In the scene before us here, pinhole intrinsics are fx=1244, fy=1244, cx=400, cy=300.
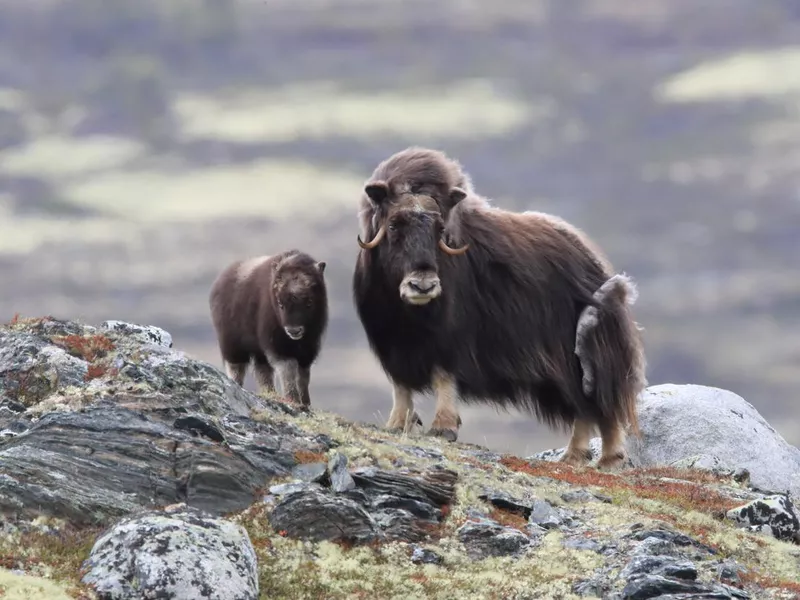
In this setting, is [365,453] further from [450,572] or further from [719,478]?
[719,478]

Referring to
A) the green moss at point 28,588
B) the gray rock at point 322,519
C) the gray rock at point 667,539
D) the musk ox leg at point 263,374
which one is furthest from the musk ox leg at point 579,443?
the green moss at point 28,588

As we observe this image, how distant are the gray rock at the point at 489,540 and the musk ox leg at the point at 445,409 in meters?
3.54

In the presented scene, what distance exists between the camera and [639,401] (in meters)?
18.0

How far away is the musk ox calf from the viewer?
59.4 feet

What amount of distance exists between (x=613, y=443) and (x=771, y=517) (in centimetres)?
332

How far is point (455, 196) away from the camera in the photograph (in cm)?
1540

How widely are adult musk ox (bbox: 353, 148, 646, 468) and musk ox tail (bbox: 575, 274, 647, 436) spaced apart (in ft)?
0.06

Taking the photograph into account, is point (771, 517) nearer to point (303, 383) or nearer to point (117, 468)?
point (303, 383)

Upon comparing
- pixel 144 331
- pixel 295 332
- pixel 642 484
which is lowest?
pixel 642 484

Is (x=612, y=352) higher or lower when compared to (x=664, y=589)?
higher

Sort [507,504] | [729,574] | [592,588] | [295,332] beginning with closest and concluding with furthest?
[592,588] → [729,574] → [507,504] → [295,332]

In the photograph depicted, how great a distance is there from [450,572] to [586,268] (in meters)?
7.58

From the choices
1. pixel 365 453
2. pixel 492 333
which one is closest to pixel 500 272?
pixel 492 333

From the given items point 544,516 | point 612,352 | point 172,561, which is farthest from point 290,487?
point 612,352
